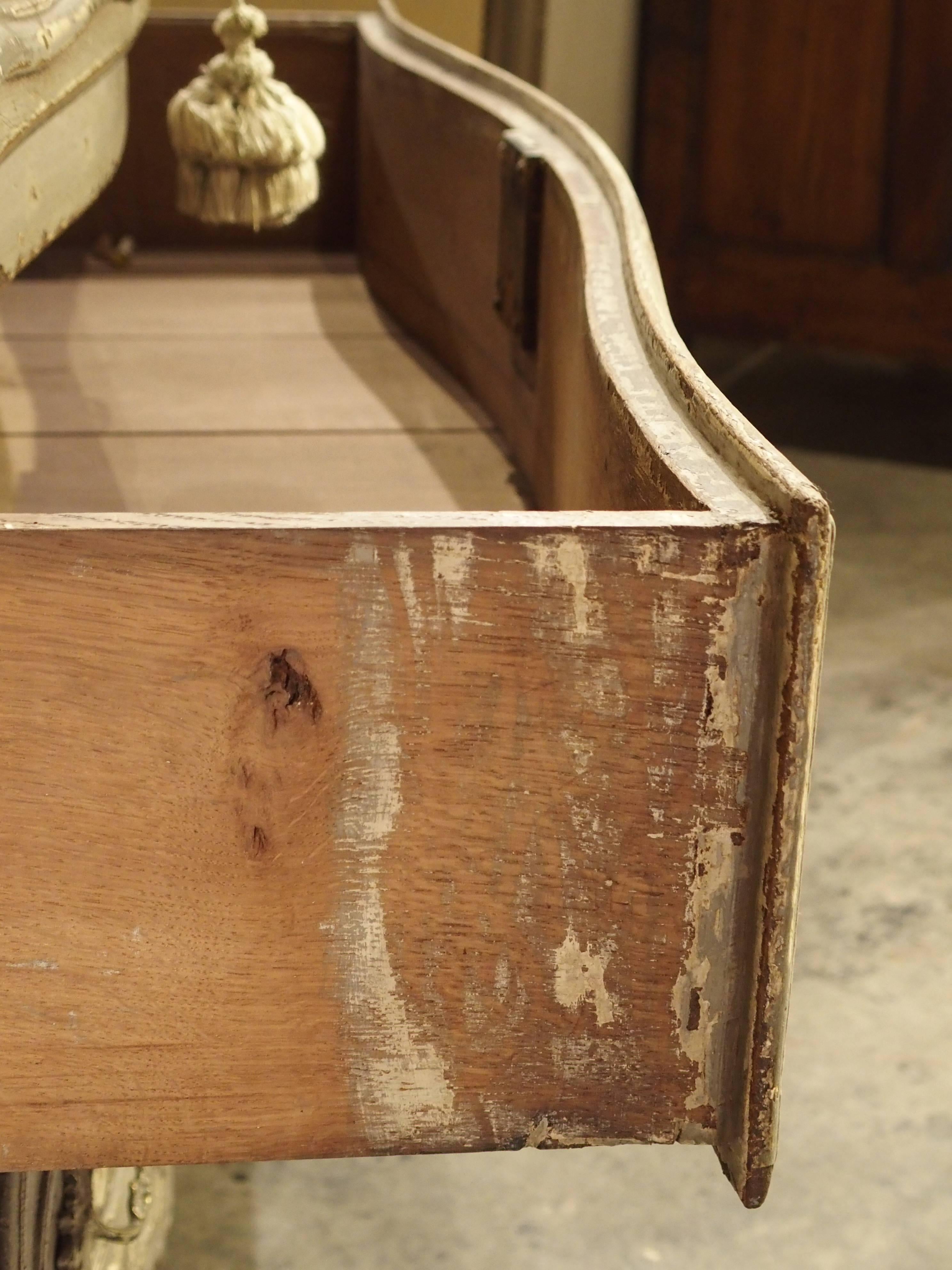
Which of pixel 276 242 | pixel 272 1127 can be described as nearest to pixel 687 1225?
pixel 272 1127

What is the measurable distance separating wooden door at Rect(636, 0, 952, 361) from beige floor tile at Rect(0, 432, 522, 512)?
1921 millimetres

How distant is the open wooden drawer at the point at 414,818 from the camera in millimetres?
530

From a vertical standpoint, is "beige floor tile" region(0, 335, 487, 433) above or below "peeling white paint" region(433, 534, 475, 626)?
below

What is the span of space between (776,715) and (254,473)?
27.3 inches

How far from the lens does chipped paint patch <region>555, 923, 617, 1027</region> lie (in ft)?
1.93

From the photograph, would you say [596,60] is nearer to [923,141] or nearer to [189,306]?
[923,141]

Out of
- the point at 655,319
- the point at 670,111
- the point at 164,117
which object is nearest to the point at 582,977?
the point at 655,319

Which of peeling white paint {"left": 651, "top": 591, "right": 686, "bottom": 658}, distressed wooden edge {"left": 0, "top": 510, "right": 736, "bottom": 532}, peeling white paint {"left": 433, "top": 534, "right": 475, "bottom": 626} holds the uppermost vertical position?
distressed wooden edge {"left": 0, "top": 510, "right": 736, "bottom": 532}

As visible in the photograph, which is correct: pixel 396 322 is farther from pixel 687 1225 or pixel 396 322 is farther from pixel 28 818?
pixel 28 818

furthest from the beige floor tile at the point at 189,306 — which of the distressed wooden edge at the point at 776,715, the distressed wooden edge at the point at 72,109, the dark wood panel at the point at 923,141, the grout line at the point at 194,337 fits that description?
the dark wood panel at the point at 923,141

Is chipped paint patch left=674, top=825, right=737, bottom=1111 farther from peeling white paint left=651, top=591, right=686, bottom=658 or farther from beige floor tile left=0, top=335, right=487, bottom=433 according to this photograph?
beige floor tile left=0, top=335, right=487, bottom=433

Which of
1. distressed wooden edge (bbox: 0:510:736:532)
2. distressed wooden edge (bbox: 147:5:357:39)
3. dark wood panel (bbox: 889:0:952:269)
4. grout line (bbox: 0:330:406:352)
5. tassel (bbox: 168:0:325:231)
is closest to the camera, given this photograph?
distressed wooden edge (bbox: 0:510:736:532)

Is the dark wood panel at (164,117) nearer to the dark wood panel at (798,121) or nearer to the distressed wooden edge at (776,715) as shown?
the distressed wooden edge at (776,715)

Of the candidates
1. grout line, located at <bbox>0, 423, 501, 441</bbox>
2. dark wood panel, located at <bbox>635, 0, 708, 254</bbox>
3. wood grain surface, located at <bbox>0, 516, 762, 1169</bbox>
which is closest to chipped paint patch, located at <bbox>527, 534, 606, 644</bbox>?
wood grain surface, located at <bbox>0, 516, 762, 1169</bbox>
